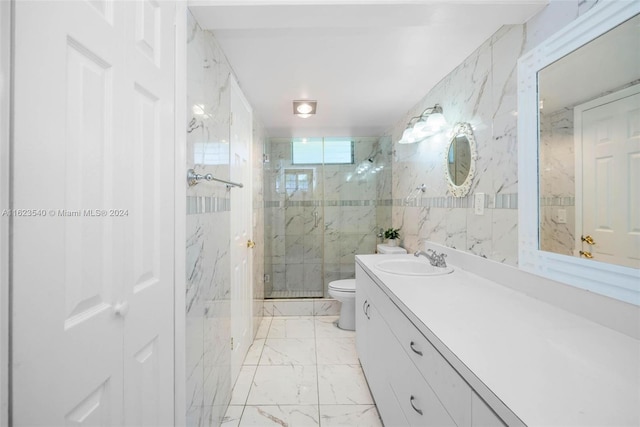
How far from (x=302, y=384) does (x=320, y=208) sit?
2.17m

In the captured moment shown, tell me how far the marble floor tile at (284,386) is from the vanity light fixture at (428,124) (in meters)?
2.06

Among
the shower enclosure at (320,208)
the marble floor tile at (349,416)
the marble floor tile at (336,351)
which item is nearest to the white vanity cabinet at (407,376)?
the marble floor tile at (349,416)

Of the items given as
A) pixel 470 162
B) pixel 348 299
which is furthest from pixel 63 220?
pixel 348 299

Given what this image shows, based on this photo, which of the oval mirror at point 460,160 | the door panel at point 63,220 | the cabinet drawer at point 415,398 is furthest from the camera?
the oval mirror at point 460,160

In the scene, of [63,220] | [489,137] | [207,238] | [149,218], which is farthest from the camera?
[489,137]

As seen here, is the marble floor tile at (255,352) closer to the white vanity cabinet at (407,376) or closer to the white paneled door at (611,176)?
the white vanity cabinet at (407,376)

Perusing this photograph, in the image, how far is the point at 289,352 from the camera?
2336 millimetres

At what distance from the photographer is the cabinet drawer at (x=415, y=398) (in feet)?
2.67

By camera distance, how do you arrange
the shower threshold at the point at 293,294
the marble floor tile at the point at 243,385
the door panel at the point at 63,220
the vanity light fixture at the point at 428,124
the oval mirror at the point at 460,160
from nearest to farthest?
the door panel at the point at 63,220
the oval mirror at the point at 460,160
the marble floor tile at the point at 243,385
the vanity light fixture at the point at 428,124
the shower threshold at the point at 293,294

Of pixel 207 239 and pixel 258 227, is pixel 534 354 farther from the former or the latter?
pixel 258 227

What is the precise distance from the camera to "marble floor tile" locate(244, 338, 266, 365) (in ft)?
7.20

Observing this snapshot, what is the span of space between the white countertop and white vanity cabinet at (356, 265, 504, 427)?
0.18ft

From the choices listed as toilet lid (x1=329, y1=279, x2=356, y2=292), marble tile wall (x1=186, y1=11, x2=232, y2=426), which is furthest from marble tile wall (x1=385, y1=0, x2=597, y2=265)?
marble tile wall (x1=186, y1=11, x2=232, y2=426)

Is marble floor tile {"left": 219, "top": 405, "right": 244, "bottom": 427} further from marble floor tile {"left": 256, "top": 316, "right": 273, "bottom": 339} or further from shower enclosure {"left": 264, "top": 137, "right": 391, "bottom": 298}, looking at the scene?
shower enclosure {"left": 264, "top": 137, "right": 391, "bottom": 298}
